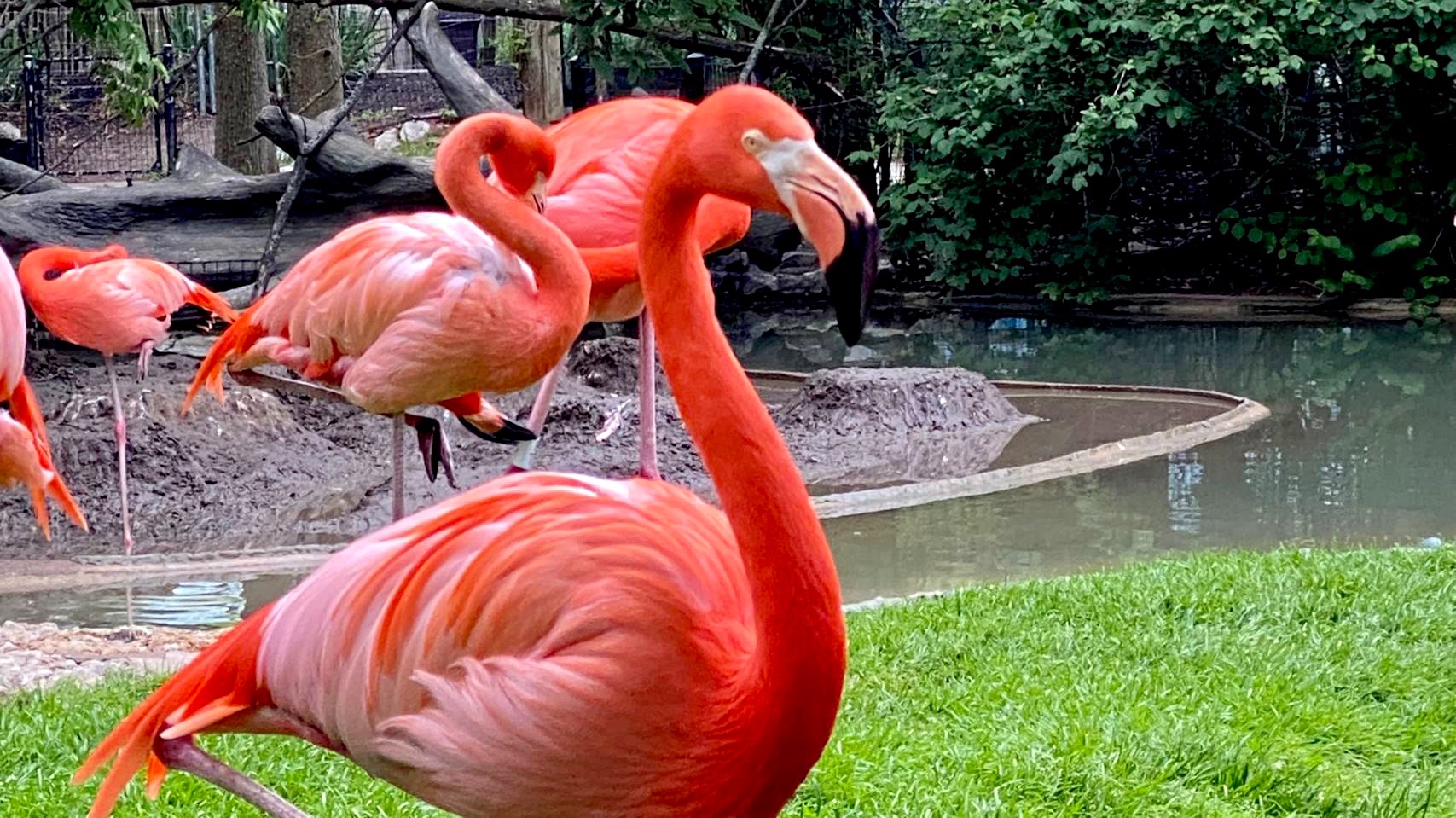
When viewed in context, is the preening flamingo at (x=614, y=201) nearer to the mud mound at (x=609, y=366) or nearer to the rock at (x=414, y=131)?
the mud mound at (x=609, y=366)

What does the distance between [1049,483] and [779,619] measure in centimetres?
550

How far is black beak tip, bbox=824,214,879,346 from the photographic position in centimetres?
180

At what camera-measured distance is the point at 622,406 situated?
799 centimetres

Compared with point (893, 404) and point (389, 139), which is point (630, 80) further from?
point (389, 139)

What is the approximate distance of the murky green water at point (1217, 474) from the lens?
20.6 ft

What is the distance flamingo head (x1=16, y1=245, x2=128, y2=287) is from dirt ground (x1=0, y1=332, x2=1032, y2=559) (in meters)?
0.83

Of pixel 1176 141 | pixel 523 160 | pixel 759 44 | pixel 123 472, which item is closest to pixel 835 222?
pixel 523 160

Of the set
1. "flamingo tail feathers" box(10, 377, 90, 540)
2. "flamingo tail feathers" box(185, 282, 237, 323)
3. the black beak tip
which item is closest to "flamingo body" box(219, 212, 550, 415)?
"flamingo tail feathers" box(10, 377, 90, 540)

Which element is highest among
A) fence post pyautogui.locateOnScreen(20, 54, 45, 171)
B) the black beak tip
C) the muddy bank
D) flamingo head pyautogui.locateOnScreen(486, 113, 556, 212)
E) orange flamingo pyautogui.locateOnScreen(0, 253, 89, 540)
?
fence post pyautogui.locateOnScreen(20, 54, 45, 171)

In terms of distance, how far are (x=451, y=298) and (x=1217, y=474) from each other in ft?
15.2

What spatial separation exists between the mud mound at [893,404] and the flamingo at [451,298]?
3.95 metres

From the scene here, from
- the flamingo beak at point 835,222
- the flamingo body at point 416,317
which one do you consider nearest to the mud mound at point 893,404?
the flamingo body at point 416,317

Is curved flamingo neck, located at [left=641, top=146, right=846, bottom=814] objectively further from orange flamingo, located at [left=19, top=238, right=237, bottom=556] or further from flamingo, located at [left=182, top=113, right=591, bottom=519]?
orange flamingo, located at [left=19, top=238, right=237, bottom=556]

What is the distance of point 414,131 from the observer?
71.4 ft
